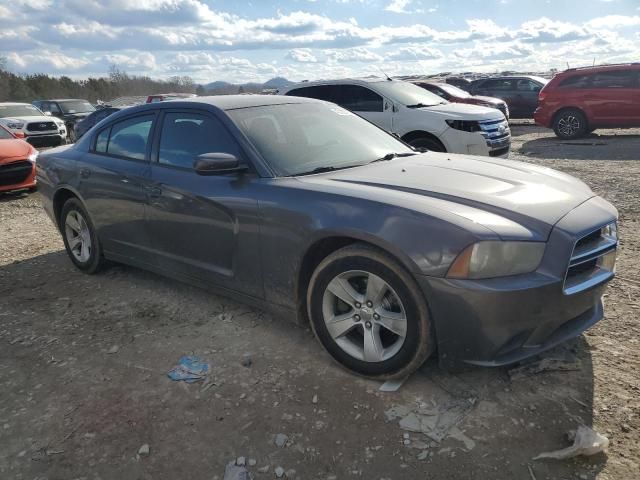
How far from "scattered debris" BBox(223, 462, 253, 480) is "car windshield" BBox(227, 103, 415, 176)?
Result: 5.64 feet

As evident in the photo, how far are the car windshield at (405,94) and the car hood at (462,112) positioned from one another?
209mm

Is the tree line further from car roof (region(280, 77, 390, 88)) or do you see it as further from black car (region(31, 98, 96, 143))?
car roof (region(280, 77, 390, 88))

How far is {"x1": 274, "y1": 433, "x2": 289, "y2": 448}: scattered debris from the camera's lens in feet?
8.24

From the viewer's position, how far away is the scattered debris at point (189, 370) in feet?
10.2

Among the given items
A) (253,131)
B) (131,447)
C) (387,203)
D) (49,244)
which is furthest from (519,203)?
(49,244)

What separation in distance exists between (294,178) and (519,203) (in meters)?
1.32

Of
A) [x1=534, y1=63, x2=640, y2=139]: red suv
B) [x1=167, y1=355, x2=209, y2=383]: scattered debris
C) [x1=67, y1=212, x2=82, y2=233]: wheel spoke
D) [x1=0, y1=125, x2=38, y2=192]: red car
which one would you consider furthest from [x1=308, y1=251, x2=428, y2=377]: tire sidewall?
[x1=534, y1=63, x2=640, y2=139]: red suv

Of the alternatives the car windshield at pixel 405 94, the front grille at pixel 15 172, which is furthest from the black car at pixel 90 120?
the car windshield at pixel 405 94

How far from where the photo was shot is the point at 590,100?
13.0m

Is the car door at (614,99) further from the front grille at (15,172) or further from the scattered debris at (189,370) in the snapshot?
the scattered debris at (189,370)

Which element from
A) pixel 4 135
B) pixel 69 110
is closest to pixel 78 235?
pixel 4 135

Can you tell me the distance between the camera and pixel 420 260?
2570 millimetres

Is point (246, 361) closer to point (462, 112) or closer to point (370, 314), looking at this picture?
point (370, 314)

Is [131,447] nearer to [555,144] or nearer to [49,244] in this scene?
[49,244]
